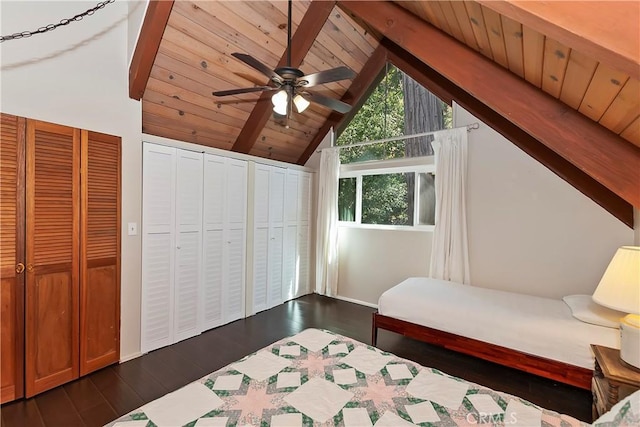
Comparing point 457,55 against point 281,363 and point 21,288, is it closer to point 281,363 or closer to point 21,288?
point 281,363

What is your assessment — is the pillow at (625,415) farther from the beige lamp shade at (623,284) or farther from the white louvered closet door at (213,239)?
the white louvered closet door at (213,239)

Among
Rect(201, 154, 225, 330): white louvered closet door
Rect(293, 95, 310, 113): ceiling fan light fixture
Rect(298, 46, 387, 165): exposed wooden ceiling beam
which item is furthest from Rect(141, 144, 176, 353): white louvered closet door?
Rect(298, 46, 387, 165): exposed wooden ceiling beam

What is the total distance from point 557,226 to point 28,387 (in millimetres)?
4756

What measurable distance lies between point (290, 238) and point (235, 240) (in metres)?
1.03

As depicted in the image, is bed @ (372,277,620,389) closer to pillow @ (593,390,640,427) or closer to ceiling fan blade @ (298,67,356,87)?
pillow @ (593,390,640,427)

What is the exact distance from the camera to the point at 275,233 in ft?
13.9

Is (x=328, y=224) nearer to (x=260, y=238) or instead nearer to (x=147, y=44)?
(x=260, y=238)

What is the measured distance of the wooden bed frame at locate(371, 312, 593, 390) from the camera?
2.05 meters

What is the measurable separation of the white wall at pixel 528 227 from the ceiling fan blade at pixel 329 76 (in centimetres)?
212

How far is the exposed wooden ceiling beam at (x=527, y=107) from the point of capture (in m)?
1.48

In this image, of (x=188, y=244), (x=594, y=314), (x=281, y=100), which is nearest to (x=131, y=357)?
(x=188, y=244)

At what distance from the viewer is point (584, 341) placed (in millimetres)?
2037

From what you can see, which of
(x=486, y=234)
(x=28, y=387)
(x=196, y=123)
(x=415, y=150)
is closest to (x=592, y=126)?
(x=486, y=234)

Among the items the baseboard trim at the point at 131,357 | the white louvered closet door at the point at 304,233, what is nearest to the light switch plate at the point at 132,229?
the baseboard trim at the point at 131,357
